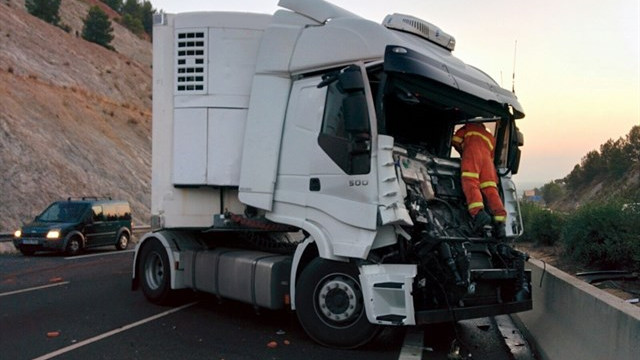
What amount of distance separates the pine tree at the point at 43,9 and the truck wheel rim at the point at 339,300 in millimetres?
52376

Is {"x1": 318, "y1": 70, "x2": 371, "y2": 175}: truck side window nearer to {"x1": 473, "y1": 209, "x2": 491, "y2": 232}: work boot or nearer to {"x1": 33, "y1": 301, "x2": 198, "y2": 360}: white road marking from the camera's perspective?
{"x1": 473, "y1": 209, "x2": 491, "y2": 232}: work boot

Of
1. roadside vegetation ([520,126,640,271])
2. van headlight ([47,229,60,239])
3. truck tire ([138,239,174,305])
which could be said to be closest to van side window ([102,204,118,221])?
van headlight ([47,229,60,239])

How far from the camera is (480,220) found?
6.84 m

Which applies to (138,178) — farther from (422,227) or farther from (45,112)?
(422,227)

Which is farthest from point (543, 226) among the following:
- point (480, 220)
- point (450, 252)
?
point (450, 252)

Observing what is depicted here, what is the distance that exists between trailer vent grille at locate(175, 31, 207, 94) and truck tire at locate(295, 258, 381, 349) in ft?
9.72

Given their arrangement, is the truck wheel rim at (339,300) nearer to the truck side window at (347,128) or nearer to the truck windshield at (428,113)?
the truck side window at (347,128)

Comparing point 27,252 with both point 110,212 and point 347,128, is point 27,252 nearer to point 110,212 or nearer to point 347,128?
point 110,212

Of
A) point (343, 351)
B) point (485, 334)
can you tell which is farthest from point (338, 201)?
point (485, 334)

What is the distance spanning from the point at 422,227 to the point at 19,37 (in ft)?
135

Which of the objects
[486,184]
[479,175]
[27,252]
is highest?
[479,175]

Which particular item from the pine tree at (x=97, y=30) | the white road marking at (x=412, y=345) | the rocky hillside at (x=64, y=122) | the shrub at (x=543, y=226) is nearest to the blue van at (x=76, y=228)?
the rocky hillside at (x=64, y=122)

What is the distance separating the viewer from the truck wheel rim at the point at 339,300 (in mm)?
6602

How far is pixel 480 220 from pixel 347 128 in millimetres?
1863
